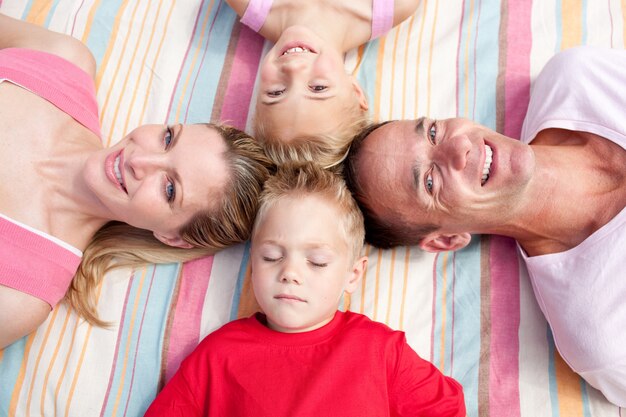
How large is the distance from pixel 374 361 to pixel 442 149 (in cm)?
79

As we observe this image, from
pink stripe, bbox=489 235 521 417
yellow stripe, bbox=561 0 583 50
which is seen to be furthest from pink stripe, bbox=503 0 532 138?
pink stripe, bbox=489 235 521 417

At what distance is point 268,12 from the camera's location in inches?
105

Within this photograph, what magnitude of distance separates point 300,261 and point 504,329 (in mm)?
932

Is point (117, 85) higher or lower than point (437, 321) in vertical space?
higher

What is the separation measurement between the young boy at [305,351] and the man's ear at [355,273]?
3 centimetres

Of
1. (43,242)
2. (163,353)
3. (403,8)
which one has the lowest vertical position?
(163,353)

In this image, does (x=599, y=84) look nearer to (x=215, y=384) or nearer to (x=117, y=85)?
(x=215, y=384)

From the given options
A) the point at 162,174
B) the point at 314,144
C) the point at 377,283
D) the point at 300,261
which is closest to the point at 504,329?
the point at 377,283

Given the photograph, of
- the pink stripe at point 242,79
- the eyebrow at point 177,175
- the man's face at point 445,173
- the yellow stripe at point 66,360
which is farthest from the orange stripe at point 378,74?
the yellow stripe at point 66,360

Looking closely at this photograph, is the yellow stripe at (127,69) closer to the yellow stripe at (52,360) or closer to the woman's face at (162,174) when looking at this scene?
the woman's face at (162,174)

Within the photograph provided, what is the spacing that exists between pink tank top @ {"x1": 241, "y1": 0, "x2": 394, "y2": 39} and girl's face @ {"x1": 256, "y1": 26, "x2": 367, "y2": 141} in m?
0.36

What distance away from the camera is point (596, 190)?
226 centimetres

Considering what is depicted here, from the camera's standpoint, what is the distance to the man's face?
6.78 ft

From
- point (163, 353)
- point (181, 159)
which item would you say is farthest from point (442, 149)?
point (163, 353)
